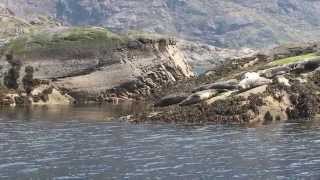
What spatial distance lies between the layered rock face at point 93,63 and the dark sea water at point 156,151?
32.5 meters

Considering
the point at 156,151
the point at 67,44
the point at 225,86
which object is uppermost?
the point at 67,44

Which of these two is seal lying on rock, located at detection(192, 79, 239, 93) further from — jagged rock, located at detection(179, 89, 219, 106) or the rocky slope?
jagged rock, located at detection(179, 89, 219, 106)

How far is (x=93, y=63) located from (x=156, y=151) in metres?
55.4

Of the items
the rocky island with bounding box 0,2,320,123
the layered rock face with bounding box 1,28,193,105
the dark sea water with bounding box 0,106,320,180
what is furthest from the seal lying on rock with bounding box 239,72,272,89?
the layered rock face with bounding box 1,28,193,105

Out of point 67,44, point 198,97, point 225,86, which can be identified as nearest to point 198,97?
point 198,97

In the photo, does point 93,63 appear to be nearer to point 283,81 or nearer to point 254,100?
point 283,81

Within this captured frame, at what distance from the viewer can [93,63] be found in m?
98.8

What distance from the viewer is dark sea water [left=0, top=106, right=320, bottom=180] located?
37094 millimetres

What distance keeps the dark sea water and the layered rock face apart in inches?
1280

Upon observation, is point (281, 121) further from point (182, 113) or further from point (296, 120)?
point (182, 113)

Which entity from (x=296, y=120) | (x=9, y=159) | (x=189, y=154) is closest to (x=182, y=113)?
(x=296, y=120)

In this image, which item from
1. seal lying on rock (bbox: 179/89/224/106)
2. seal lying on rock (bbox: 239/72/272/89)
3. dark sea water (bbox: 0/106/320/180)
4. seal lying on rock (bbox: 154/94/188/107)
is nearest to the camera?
dark sea water (bbox: 0/106/320/180)

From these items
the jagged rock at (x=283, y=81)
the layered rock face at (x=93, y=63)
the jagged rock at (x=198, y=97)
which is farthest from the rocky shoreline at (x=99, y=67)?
the jagged rock at (x=198, y=97)

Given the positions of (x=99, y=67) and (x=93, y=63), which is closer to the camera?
(x=99, y=67)
